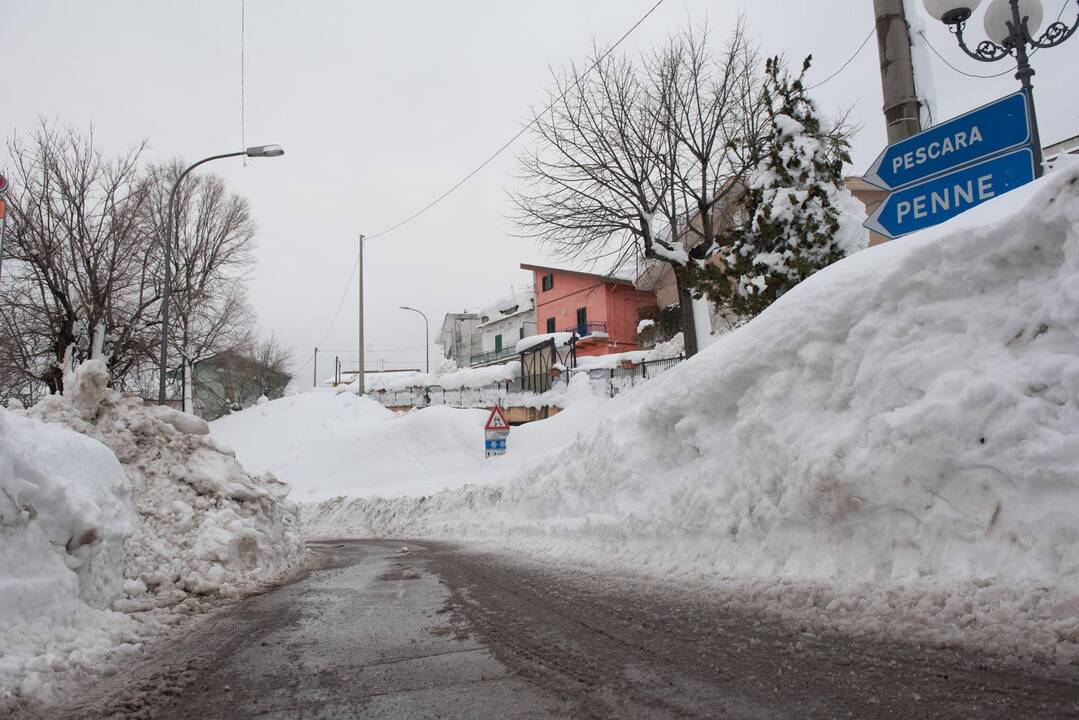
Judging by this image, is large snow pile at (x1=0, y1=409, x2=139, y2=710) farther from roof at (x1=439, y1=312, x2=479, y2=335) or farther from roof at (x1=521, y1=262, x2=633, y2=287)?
roof at (x1=439, y1=312, x2=479, y2=335)

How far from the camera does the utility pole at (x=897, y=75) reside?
6695 mm

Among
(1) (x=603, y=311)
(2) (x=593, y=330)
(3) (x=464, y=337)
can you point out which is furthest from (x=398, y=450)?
(3) (x=464, y=337)

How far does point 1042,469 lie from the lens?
4039 mm

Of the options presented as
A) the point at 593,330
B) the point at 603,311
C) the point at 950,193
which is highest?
the point at 603,311

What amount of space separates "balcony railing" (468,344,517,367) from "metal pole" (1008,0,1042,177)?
47.1 m

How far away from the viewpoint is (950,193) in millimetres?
5926

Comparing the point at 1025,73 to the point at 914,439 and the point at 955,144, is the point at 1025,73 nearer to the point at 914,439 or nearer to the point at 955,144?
the point at 955,144

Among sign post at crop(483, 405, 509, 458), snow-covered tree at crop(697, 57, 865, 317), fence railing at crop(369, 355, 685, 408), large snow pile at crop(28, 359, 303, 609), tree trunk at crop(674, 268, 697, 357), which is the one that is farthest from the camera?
fence railing at crop(369, 355, 685, 408)

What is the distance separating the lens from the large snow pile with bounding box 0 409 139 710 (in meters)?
3.68

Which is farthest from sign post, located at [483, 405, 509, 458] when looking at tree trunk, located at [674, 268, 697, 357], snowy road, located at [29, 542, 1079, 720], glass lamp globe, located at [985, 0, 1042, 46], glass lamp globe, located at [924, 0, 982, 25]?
glass lamp globe, located at [985, 0, 1042, 46]

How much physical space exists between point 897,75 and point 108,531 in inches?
325

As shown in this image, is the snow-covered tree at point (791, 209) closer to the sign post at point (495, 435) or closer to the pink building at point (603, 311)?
the sign post at point (495, 435)

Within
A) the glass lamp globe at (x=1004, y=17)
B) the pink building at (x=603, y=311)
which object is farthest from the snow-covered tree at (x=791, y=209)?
the pink building at (x=603, y=311)

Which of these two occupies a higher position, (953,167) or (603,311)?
(603,311)
